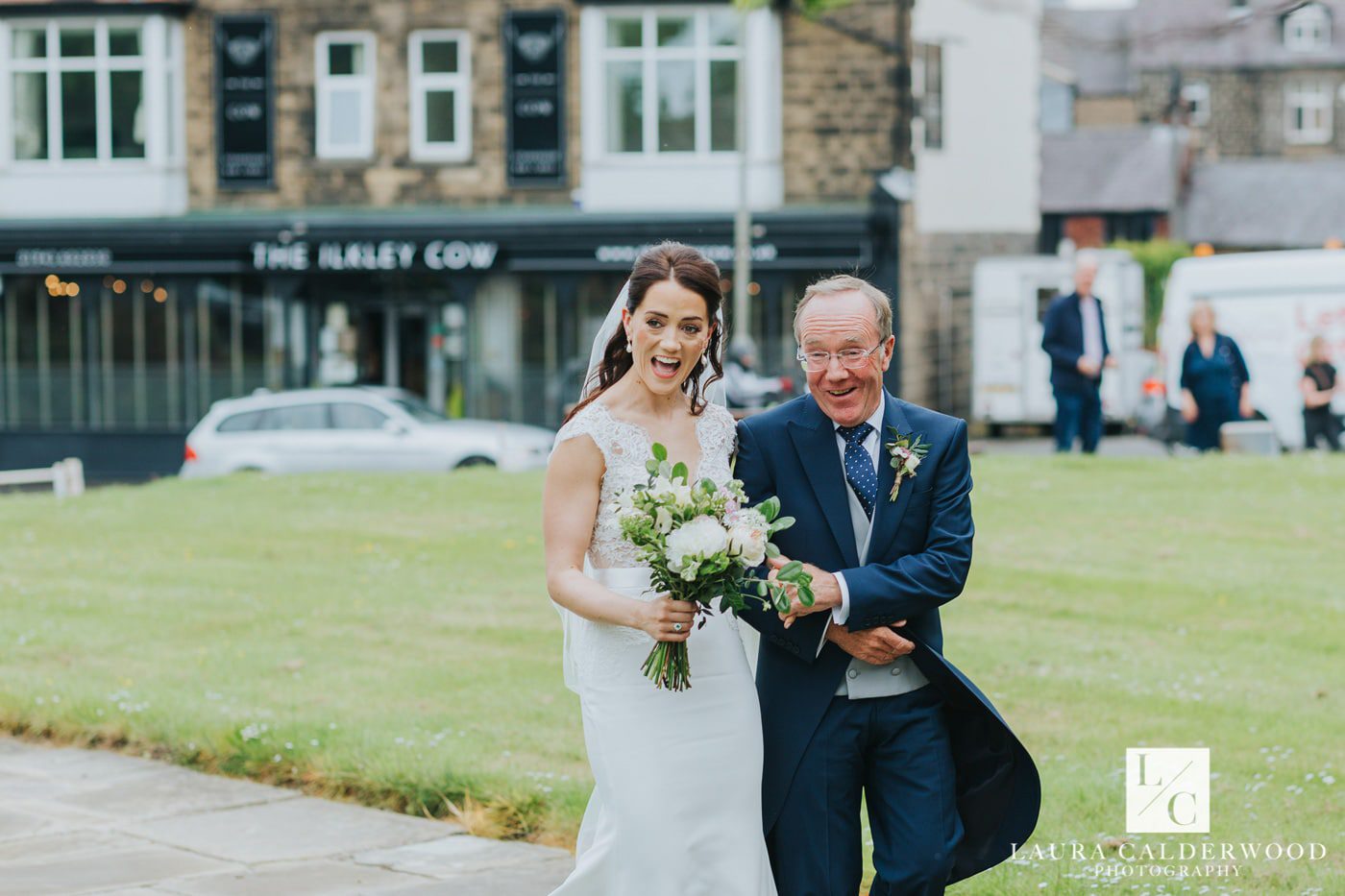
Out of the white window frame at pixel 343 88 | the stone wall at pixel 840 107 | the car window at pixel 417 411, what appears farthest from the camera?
the white window frame at pixel 343 88

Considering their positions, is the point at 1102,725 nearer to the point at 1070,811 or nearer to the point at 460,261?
the point at 1070,811

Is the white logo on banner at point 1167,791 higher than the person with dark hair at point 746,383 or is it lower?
lower

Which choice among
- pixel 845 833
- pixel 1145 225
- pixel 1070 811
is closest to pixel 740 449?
pixel 845 833

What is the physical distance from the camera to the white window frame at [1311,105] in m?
71.5

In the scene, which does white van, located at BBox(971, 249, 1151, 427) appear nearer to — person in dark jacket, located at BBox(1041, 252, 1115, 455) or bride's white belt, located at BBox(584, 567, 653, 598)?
person in dark jacket, located at BBox(1041, 252, 1115, 455)

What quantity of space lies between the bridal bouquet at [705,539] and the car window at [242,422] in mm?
18069

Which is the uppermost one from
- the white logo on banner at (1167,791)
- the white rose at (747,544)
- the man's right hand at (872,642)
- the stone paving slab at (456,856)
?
the white rose at (747,544)

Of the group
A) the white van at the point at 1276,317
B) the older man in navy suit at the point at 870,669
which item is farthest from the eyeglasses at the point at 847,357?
the white van at the point at 1276,317

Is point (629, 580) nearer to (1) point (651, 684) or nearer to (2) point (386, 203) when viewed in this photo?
(1) point (651, 684)

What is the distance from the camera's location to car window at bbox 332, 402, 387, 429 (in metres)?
21.5

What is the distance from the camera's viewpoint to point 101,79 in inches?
1182

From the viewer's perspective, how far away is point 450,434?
21.2 meters

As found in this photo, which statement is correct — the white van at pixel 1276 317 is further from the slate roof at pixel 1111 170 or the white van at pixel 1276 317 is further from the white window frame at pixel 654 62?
the slate roof at pixel 1111 170

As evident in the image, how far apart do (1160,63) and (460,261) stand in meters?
49.6
